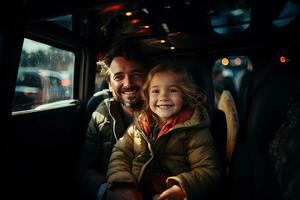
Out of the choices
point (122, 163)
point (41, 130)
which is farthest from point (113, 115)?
point (41, 130)

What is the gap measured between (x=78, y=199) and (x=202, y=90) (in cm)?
111

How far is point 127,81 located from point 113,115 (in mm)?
235

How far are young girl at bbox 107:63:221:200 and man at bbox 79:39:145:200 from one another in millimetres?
149

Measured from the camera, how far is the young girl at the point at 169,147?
1.22m

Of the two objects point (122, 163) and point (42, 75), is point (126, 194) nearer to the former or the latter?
point (122, 163)

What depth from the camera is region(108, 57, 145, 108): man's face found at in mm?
1602

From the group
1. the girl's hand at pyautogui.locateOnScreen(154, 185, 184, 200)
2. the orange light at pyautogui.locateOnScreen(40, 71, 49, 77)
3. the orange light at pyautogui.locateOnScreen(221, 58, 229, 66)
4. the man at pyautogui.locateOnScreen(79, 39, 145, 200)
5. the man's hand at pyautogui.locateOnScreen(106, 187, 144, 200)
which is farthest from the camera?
the orange light at pyautogui.locateOnScreen(221, 58, 229, 66)

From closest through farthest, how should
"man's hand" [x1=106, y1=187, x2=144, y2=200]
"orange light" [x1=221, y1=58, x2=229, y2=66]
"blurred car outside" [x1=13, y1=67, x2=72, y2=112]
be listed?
"man's hand" [x1=106, y1=187, x2=144, y2=200] → "blurred car outside" [x1=13, y1=67, x2=72, y2=112] → "orange light" [x1=221, y1=58, x2=229, y2=66]

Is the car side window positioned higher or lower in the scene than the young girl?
higher

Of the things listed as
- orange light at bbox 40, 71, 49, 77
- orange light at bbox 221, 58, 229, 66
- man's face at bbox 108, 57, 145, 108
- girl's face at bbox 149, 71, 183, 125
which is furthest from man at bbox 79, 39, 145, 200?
orange light at bbox 221, 58, 229, 66

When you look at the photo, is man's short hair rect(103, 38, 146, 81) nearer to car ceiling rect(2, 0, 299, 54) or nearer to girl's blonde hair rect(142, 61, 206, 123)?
car ceiling rect(2, 0, 299, 54)

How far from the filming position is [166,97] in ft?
4.49

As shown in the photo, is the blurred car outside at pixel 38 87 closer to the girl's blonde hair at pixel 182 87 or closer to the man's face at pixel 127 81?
the man's face at pixel 127 81

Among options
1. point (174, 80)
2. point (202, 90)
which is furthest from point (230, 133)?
point (174, 80)
